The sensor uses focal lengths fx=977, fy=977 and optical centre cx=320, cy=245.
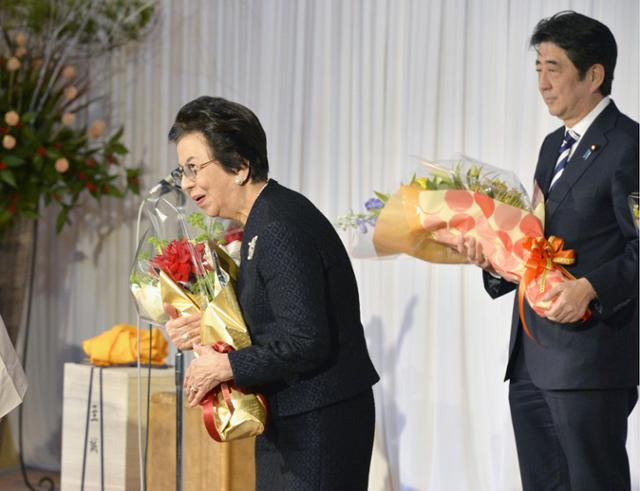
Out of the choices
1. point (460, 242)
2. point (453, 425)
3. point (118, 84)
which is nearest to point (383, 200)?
point (460, 242)

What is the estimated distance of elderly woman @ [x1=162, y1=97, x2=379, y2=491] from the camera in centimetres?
190

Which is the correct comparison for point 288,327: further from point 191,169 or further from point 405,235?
point 405,235

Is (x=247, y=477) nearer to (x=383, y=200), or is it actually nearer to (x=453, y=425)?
(x=453, y=425)

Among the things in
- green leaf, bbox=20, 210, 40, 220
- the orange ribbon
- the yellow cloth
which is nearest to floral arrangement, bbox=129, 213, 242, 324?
the orange ribbon

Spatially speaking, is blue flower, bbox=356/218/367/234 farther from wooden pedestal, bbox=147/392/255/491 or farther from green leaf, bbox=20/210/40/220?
green leaf, bbox=20/210/40/220

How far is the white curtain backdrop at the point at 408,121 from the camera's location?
378 cm

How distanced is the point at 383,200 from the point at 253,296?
67 centimetres

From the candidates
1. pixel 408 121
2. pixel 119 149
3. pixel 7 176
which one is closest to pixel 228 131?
pixel 408 121

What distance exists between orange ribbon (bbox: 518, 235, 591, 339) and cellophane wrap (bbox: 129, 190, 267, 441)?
0.68 meters

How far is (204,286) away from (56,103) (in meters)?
2.98

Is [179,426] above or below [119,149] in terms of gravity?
below

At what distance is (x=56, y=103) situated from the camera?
4836mm

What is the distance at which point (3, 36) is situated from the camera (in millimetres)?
4930

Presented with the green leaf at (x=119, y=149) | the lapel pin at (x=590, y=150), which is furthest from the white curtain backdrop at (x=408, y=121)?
the lapel pin at (x=590, y=150)
